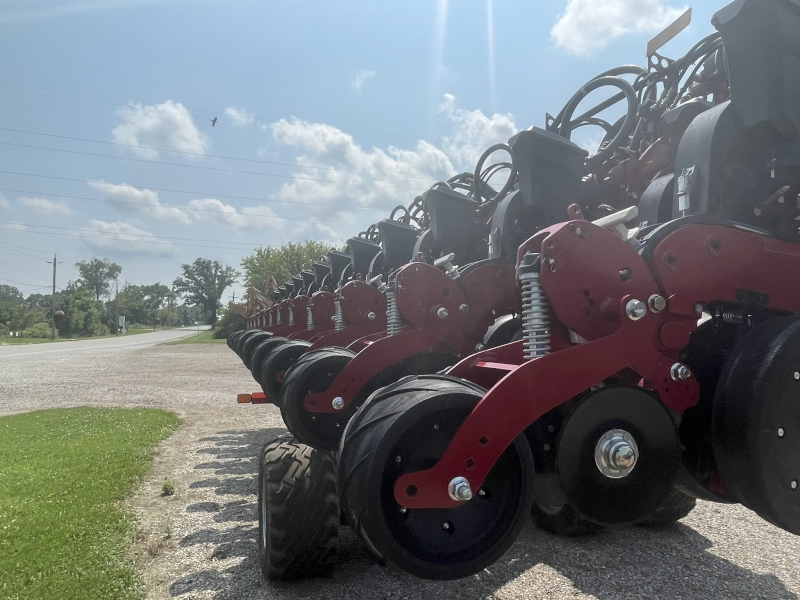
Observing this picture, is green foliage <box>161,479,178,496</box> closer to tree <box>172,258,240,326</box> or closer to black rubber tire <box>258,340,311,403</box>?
black rubber tire <box>258,340,311,403</box>

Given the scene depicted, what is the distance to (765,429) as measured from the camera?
7.17 feet

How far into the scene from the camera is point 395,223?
7.92 metres

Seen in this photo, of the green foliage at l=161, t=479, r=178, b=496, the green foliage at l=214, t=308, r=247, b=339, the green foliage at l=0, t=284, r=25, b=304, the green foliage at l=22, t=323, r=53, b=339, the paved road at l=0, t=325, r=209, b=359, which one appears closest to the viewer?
the green foliage at l=161, t=479, r=178, b=496

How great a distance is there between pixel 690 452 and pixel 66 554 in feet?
12.2

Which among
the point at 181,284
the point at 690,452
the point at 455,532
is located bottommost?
the point at 455,532

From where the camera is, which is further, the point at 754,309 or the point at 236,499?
the point at 236,499

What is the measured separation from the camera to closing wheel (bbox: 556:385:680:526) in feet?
7.02

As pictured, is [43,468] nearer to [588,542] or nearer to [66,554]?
[66,554]

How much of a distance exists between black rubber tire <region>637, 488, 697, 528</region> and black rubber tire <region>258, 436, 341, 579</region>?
2097mm

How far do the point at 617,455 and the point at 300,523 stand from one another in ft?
6.54

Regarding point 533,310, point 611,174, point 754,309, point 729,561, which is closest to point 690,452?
point 754,309

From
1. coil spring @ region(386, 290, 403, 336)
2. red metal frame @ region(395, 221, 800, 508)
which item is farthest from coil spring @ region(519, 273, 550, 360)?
coil spring @ region(386, 290, 403, 336)

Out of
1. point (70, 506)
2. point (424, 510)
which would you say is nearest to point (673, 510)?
point (424, 510)

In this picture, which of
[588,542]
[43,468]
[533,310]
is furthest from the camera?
[43,468]
